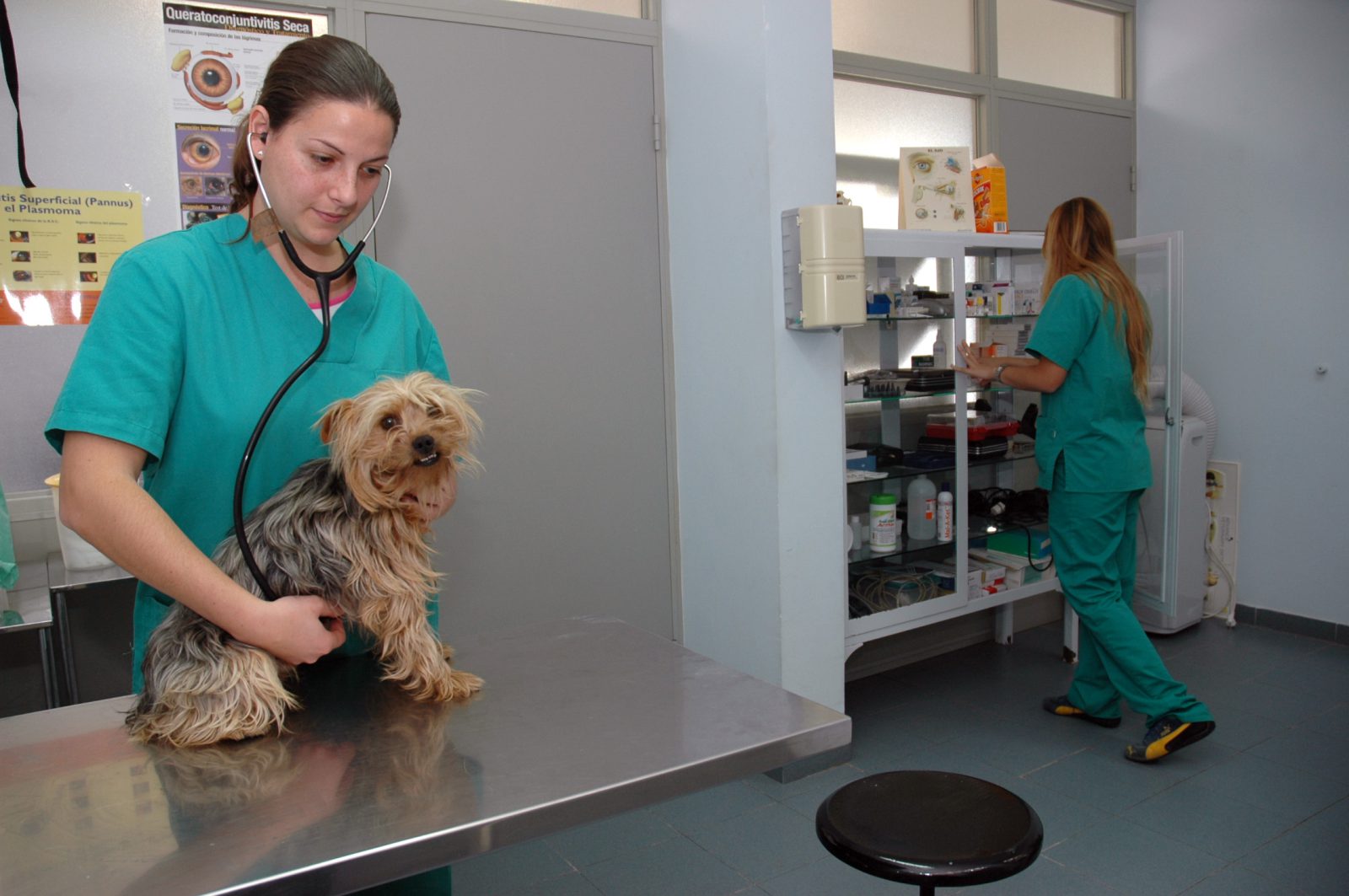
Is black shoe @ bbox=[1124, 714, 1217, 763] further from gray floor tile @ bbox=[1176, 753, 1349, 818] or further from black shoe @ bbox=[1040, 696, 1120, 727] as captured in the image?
black shoe @ bbox=[1040, 696, 1120, 727]

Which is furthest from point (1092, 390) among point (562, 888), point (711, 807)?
point (562, 888)

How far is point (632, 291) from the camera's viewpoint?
3.34m

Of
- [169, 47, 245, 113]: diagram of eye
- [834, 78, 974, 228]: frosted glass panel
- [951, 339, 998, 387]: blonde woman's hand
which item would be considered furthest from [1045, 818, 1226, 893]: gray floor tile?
[169, 47, 245, 113]: diagram of eye

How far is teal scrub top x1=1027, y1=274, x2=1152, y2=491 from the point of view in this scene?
3178mm

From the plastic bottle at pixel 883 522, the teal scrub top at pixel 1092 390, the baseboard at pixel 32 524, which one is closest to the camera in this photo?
the baseboard at pixel 32 524

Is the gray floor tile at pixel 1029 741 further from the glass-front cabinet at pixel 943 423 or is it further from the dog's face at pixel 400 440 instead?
the dog's face at pixel 400 440

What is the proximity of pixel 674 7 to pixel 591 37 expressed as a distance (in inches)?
13.0

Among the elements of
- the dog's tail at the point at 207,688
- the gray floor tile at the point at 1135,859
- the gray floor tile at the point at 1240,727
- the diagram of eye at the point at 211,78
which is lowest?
the gray floor tile at the point at 1135,859

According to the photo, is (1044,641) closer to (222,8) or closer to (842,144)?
(842,144)

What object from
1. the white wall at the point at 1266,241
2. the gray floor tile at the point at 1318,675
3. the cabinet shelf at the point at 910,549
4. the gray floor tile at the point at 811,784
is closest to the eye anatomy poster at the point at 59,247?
the gray floor tile at the point at 811,784

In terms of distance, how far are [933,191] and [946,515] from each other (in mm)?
1275

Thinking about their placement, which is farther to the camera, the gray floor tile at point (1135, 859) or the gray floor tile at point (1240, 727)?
the gray floor tile at point (1240, 727)

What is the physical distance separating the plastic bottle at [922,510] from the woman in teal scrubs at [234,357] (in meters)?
2.74

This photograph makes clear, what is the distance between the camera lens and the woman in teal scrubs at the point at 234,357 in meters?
1.08
